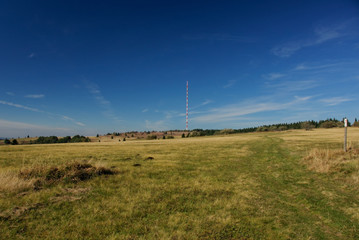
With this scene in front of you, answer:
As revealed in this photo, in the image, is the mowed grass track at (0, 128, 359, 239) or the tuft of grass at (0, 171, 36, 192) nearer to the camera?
the mowed grass track at (0, 128, 359, 239)

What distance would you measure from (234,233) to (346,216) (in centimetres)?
485

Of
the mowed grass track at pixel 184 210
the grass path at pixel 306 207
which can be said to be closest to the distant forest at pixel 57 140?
the mowed grass track at pixel 184 210

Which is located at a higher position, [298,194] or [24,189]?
[24,189]

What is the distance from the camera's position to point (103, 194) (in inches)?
359

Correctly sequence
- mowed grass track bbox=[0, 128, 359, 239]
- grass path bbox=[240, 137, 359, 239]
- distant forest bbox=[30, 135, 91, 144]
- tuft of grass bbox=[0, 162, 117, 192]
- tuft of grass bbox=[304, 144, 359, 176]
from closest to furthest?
1. mowed grass track bbox=[0, 128, 359, 239]
2. grass path bbox=[240, 137, 359, 239]
3. tuft of grass bbox=[0, 162, 117, 192]
4. tuft of grass bbox=[304, 144, 359, 176]
5. distant forest bbox=[30, 135, 91, 144]

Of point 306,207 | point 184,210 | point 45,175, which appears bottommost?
point 306,207

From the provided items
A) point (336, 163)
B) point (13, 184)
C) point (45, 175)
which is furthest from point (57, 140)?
point (336, 163)

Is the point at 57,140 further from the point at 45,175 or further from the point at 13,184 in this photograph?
the point at 13,184

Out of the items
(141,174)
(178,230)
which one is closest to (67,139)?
(141,174)

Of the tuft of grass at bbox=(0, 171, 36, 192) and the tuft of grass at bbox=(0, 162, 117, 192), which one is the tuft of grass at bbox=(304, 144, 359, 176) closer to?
the tuft of grass at bbox=(0, 162, 117, 192)

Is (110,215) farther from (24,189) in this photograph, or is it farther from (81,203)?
(24,189)

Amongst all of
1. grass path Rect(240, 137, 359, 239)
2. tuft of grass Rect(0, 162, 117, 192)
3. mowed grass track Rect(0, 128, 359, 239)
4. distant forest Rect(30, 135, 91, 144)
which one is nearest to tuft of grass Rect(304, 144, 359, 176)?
grass path Rect(240, 137, 359, 239)

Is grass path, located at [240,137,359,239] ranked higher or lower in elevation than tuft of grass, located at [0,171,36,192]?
lower

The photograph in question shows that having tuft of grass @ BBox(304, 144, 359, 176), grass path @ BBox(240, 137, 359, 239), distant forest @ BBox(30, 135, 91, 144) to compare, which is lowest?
distant forest @ BBox(30, 135, 91, 144)
